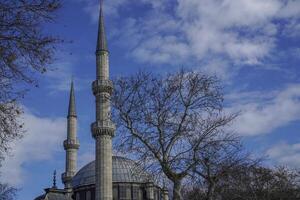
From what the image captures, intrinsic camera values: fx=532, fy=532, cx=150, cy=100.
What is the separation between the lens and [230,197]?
30.7m

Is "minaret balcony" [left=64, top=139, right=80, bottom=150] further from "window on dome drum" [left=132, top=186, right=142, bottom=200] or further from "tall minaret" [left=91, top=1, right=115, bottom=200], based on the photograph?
"tall minaret" [left=91, top=1, right=115, bottom=200]

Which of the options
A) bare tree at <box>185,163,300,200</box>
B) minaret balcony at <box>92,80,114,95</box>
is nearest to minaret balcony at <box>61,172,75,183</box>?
minaret balcony at <box>92,80,114,95</box>

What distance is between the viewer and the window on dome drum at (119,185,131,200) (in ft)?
176

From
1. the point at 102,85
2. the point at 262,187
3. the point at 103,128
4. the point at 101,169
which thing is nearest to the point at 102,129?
the point at 103,128

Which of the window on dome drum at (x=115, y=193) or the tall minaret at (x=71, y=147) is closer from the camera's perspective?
the window on dome drum at (x=115, y=193)

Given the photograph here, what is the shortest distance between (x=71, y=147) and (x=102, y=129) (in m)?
14.2

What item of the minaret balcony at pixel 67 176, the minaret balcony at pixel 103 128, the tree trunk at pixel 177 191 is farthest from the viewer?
the minaret balcony at pixel 67 176

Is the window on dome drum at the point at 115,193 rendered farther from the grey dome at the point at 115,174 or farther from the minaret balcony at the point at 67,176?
the minaret balcony at the point at 67,176

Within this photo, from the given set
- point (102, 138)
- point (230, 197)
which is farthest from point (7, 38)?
point (102, 138)

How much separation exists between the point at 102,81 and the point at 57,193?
16.4 metres

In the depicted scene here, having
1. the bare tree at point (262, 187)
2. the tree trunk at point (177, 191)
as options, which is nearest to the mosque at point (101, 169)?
the bare tree at point (262, 187)

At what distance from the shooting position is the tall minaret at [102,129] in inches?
1644

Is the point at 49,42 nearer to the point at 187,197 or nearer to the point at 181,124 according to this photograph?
the point at 181,124

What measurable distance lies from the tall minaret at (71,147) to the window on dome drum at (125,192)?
5777mm
